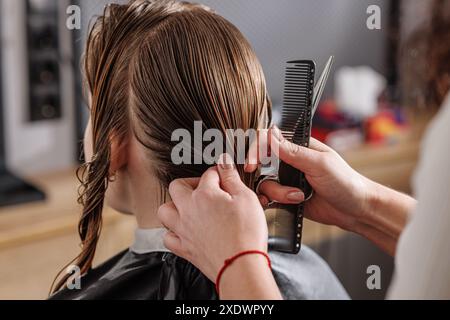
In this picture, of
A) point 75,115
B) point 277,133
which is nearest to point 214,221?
point 277,133

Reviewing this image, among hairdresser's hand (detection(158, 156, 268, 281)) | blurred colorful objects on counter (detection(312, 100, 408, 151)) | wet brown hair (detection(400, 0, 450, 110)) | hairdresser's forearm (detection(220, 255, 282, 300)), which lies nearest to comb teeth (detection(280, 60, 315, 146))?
hairdresser's hand (detection(158, 156, 268, 281))

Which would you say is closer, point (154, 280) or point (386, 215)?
point (386, 215)

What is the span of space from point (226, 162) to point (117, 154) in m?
0.18

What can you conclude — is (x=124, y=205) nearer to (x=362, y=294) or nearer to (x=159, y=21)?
(x=159, y=21)

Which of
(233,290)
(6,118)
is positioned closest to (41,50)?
(6,118)

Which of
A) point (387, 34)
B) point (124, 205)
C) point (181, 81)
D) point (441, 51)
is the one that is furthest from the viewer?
point (387, 34)

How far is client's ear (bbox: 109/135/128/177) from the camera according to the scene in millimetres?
952

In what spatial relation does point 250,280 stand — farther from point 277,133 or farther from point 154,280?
point 154,280

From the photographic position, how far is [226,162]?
89cm

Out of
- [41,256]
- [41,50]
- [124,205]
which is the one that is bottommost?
[41,256]

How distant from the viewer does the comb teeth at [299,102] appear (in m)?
0.88

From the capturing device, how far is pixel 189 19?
35.6 inches

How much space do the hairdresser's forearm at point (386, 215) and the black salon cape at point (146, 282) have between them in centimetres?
27

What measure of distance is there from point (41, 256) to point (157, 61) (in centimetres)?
127
